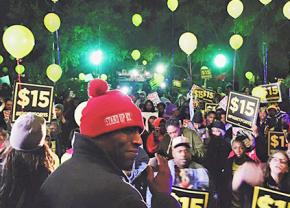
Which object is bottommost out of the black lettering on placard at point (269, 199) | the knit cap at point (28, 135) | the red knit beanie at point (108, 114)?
the black lettering on placard at point (269, 199)

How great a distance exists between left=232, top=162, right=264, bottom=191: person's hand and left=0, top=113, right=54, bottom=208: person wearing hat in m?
2.14

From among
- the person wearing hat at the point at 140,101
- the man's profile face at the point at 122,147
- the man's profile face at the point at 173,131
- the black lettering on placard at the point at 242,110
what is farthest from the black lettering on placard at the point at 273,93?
the man's profile face at the point at 122,147

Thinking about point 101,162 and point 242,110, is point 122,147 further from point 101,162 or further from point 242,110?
point 242,110

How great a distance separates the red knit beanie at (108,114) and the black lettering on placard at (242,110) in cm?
575

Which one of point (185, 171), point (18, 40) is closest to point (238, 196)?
point (185, 171)

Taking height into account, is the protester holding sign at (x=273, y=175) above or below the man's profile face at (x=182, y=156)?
below

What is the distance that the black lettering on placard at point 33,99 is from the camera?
25.6 feet

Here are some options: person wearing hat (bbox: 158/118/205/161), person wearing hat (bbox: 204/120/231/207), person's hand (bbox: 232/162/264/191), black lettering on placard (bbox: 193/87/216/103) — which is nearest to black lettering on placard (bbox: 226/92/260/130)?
person wearing hat (bbox: 204/120/231/207)

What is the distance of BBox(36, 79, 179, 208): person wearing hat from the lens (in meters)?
1.92

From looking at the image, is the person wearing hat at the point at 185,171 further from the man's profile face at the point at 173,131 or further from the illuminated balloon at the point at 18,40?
the illuminated balloon at the point at 18,40

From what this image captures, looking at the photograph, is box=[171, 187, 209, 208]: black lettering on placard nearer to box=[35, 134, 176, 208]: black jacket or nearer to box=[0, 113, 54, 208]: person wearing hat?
box=[0, 113, 54, 208]: person wearing hat

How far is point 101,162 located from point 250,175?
3412 mm

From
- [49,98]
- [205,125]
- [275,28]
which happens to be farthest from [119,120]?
[275,28]

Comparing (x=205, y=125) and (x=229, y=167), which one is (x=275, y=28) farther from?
(x=229, y=167)
